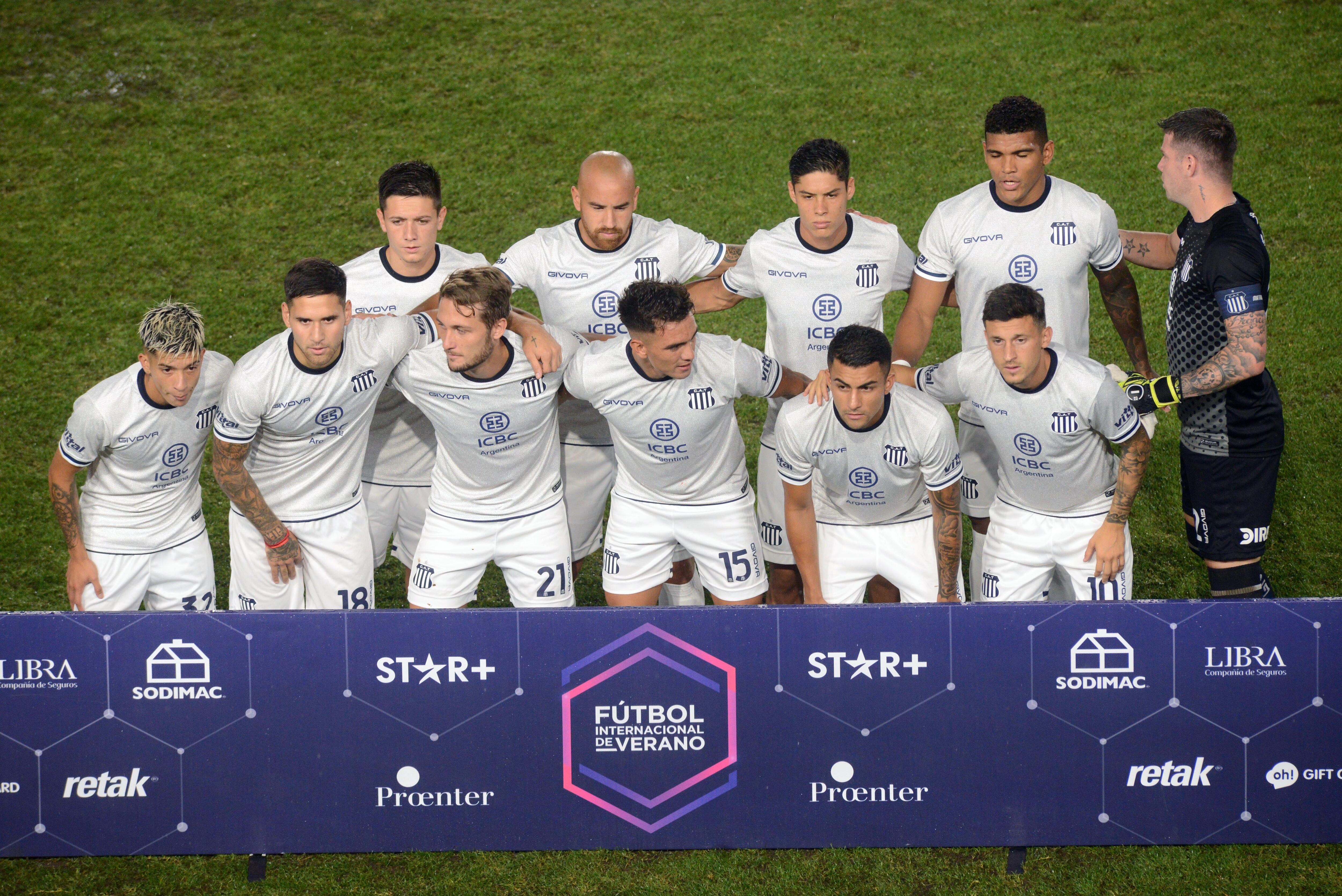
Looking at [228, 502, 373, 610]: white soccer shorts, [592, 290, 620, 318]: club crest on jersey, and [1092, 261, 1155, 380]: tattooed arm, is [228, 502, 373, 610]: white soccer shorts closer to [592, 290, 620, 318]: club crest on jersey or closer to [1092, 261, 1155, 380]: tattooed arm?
[592, 290, 620, 318]: club crest on jersey

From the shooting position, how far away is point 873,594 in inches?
266

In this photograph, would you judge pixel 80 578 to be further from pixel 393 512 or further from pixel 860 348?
pixel 860 348

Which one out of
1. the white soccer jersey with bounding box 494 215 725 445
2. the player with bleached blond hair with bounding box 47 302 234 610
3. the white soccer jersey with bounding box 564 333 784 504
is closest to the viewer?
the player with bleached blond hair with bounding box 47 302 234 610

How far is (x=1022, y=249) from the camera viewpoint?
20.5 feet

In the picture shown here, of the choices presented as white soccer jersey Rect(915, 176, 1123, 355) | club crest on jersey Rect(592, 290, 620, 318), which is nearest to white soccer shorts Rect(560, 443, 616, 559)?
club crest on jersey Rect(592, 290, 620, 318)

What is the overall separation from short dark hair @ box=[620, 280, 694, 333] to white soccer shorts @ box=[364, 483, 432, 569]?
168 centimetres

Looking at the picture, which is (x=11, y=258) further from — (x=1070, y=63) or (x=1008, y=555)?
(x=1070, y=63)

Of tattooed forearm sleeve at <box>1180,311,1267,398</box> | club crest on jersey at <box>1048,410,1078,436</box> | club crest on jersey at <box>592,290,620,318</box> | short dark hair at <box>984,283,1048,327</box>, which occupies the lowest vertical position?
club crest on jersey at <box>1048,410,1078,436</box>

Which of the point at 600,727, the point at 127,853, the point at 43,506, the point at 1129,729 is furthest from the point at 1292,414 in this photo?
the point at 43,506

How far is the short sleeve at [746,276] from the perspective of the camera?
21.4 feet

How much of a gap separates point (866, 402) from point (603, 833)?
2112 mm

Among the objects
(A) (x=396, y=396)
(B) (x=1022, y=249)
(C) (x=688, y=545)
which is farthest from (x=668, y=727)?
(B) (x=1022, y=249)

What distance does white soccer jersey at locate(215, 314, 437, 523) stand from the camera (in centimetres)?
585

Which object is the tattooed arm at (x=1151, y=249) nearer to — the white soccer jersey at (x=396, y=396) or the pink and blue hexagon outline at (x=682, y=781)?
the pink and blue hexagon outline at (x=682, y=781)
